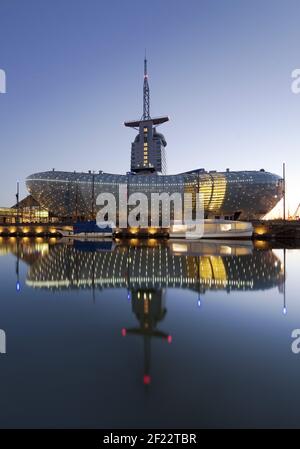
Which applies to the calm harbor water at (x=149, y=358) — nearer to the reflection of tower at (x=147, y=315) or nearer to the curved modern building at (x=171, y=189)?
→ the reflection of tower at (x=147, y=315)

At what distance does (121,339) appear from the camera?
670cm

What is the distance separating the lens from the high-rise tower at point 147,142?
181 metres

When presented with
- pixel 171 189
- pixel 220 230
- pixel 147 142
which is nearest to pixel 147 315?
pixel 220 230

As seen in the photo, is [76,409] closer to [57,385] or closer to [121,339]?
[57,385]

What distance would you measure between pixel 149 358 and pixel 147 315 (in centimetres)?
290

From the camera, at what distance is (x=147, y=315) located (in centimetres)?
858

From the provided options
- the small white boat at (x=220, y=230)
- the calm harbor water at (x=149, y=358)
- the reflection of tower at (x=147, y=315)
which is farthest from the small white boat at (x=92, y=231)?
the reflection of tower at (x=147, y=315)

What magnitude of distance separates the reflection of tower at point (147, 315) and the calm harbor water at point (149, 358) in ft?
0.11

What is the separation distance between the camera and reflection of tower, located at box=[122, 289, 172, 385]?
19.9 feet

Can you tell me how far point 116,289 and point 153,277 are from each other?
3.20 metres

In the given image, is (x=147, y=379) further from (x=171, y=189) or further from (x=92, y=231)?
(x=171, y=189)

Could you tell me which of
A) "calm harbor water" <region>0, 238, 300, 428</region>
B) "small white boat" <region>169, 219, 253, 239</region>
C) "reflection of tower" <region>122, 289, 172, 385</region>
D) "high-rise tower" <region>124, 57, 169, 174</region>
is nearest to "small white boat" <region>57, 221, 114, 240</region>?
"small white boat" <region>169, 219, 253, 239</region>

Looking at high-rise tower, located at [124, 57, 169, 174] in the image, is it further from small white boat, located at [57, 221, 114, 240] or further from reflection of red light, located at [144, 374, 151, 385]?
reflection of red light, located at [144, 374, 151, 385]
